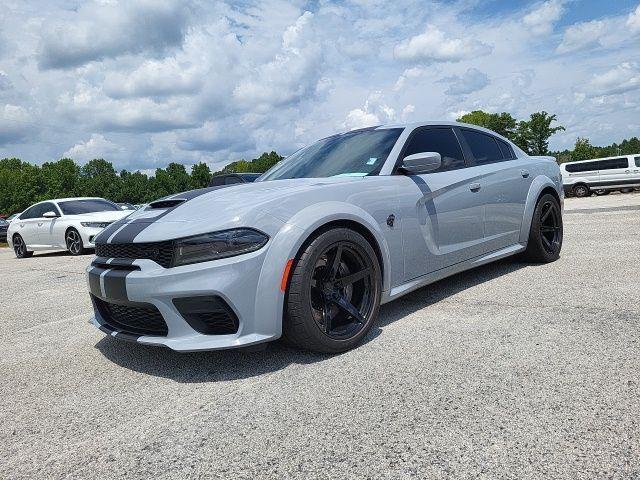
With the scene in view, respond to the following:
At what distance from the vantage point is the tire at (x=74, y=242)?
36.3 ft

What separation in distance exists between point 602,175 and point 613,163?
767mm

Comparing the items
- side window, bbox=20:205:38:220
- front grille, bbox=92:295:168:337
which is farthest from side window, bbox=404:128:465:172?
side window, bbox=20:205:38:220

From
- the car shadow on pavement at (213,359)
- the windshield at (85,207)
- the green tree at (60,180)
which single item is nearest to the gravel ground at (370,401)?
the car shadow on pavement at (213,359)

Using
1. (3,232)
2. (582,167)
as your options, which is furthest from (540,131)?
(3,232)

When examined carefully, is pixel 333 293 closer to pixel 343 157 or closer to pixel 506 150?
pixel 343 157

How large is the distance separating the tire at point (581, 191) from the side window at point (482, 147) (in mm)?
23514

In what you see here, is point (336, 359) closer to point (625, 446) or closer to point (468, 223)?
point (625, 446)

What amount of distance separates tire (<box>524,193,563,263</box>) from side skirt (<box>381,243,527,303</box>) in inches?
6.3

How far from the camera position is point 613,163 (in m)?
24.6

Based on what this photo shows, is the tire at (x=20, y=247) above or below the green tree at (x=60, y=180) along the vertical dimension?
below

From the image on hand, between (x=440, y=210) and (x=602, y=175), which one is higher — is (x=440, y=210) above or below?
above

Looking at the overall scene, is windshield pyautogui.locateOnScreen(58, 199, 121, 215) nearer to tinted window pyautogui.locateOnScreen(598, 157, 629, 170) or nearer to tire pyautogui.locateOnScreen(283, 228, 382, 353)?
tire pyautogui.locateOnScreen(283, 228, 382, 353)

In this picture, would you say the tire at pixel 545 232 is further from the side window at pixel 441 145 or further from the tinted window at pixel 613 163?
the tinted window at pixel 613 163

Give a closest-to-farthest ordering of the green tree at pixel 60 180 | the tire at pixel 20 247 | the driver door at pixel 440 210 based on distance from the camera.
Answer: the driver door at pixel 440 210 → the tire at pixel 20 247 → the green tree at pixel 60 180
